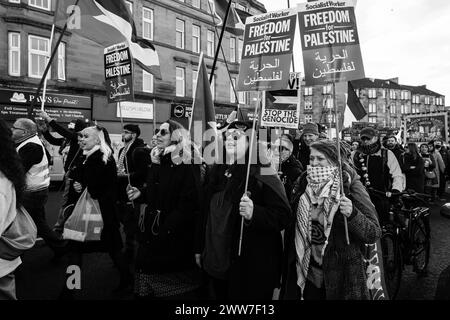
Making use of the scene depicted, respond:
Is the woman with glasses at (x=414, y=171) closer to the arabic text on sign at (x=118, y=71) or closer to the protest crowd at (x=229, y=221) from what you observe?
the protest crowd at (x=229, y=221)

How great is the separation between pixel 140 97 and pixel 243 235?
20951 millimetres

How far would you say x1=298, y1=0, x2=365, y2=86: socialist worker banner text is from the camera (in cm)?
314

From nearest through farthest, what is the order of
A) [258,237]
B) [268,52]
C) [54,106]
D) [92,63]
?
[258,237]
[268,52]
[54,106]
[92,63]

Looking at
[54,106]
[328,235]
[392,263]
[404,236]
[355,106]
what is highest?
[54,106]

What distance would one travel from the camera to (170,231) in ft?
10.8

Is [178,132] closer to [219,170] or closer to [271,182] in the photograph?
[219,170]

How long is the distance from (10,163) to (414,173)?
28.8 feet

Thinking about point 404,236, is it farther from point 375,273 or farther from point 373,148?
point 375,273

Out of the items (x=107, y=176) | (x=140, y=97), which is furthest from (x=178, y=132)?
(x=140, y=97)

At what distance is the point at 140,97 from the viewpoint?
74.8 ft

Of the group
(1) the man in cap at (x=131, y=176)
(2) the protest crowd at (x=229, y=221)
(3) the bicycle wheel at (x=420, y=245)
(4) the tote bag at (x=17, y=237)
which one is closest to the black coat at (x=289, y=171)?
(3) the bicycle wheel at (x=420, y=245)

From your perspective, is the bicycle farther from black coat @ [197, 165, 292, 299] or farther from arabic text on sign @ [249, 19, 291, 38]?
arabic text on sign @ [249, 19, 291, 38]

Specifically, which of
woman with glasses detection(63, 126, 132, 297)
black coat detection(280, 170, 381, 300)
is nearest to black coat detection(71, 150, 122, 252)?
woman with glasses detection(63, 126, 132, 297)

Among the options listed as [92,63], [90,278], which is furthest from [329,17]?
[92,63]
